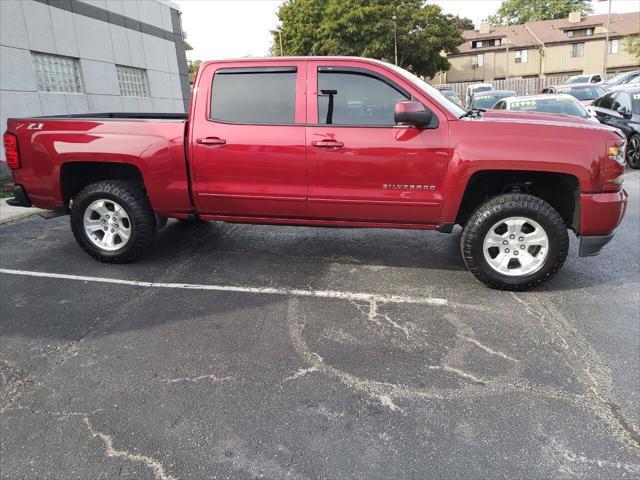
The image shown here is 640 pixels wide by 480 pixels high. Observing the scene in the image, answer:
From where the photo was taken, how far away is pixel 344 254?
5.25 m

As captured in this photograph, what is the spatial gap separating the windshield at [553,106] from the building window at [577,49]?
2003 inches

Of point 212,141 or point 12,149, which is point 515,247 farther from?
point 12,149

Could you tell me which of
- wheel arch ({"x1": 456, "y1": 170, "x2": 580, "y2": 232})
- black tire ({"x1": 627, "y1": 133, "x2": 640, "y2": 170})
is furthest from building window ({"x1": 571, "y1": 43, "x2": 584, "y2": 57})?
wheel arch ({"x1": 456, "y1": 170, "x2": 580, "y2": 232})

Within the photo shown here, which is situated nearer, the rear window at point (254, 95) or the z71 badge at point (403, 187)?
the z71 badge at point (403, 187)

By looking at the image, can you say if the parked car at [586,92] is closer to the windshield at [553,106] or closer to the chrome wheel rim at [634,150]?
the chrome wheel rim at [634,150]

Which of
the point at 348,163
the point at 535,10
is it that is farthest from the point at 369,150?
the point at 535,10

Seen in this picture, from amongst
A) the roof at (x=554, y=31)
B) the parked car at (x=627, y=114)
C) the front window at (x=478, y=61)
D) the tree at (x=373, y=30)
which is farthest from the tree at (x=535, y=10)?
the parked car at (x=627, y=114)

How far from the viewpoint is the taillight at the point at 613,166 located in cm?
385

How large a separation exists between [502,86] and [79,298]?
1553 inches

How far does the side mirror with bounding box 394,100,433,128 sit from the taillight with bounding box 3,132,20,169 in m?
3.83

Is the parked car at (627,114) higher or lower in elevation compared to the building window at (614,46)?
lower

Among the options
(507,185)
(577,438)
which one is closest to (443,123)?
(507,185)

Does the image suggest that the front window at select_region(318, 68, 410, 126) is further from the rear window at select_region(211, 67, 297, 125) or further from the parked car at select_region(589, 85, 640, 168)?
the parked car at select_region(589, 85, 640, 168)

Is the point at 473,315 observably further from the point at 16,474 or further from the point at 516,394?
the point at 16,474
